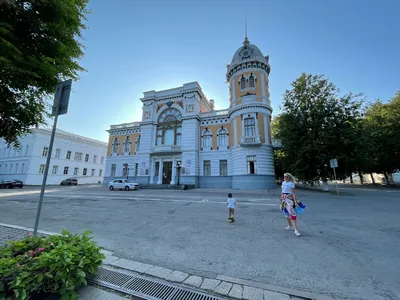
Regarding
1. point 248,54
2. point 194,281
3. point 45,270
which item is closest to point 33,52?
point 45,270

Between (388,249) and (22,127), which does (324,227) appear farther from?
(22,127)

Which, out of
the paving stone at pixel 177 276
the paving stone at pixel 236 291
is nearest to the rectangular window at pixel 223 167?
the paving stone at pixel 177 276

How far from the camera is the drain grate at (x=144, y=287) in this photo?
8.30ft

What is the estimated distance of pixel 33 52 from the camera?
620cm

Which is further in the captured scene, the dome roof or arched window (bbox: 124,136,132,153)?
arched window (bbox: 124,136,132,153)

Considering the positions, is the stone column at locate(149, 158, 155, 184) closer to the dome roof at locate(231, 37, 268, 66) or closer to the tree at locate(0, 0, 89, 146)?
the dome roof at locate(231, 37, 268, 66)

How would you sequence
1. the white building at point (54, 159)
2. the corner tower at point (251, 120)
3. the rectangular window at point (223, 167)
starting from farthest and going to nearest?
1. the white building at point (54, 159)
2. the rectangular window at point (223, 167)
3. the corner tower at point (251, 120)

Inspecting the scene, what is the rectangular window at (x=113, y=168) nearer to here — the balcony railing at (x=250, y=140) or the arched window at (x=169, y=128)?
the arched window at (x=169, y=128)

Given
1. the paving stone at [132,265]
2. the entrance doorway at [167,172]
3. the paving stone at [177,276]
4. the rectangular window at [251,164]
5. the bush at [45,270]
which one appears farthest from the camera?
the entrance doorway at [167,172]

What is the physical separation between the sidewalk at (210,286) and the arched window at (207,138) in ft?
76.3

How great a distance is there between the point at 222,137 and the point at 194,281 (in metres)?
23.7

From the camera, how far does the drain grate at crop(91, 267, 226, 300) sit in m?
2.53

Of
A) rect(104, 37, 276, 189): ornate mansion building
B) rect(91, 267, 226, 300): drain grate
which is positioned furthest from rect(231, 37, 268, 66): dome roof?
rect(91, 267, 226, 300): drain grate

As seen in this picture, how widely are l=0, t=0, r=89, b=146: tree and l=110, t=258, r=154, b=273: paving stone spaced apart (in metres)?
6.13
